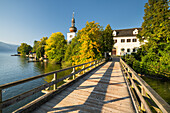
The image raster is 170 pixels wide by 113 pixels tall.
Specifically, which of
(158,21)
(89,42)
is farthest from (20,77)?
(158,21)

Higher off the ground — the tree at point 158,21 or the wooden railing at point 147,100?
the tree at point 158,21

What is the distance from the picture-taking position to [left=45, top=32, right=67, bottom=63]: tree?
120 ft

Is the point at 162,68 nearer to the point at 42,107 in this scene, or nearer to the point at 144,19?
the point at 144,19

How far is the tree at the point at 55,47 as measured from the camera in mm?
36631

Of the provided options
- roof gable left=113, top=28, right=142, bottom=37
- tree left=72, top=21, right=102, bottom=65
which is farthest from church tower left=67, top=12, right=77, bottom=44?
tree left=72, top=21, right=102, bottom=65

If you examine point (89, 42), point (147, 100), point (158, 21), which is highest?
point (158, 21)

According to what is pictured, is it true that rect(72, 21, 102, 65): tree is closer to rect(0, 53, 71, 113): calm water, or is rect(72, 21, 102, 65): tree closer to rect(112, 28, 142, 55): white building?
rect(0, 53, 71, 113): calm water

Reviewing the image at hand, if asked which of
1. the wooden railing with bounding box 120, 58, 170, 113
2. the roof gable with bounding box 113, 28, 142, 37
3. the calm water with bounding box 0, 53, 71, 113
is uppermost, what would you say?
the roof gable with bounding box 113, 28, 142, 37

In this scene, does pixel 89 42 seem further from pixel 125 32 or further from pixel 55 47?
pixel 125 32

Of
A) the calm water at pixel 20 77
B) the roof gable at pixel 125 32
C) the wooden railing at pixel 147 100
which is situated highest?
the roof gable at pixel 125 32

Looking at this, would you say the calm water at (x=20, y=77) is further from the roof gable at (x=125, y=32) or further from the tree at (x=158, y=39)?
the roof gable at (x=125, y=32)

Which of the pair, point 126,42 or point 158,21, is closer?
point 158,21

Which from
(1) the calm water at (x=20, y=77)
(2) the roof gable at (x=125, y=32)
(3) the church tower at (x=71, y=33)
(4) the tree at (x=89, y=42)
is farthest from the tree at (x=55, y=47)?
(2) the roof gable at (x=125, y=32)

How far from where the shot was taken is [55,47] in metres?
39.3
